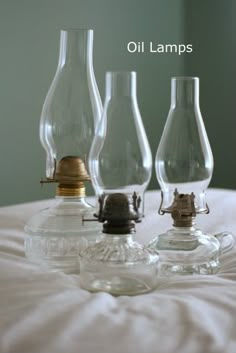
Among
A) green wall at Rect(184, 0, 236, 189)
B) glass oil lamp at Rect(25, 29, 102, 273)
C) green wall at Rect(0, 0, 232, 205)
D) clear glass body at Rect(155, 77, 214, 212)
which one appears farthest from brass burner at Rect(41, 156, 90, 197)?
green wall at Rect(184, 0, 236, 189)

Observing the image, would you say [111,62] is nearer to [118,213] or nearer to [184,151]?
[184,151]

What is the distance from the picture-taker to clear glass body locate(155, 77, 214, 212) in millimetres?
1018

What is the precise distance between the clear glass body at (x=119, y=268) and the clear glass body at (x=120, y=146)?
74mm

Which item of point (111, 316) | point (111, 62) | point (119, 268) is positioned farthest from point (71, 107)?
point (111, 62)

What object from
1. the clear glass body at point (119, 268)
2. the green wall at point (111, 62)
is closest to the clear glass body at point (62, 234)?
the clear glass body at point (119, 268)

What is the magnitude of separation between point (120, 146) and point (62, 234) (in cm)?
21

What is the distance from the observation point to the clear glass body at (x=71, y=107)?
1099mm

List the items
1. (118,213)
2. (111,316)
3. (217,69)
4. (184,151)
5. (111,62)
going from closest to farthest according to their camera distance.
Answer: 1. (111,316)
2. (118,213)
3. (184,151)
4. (111,62)
5. (217,69)

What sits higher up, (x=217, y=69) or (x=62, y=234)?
(x=217, y=69)

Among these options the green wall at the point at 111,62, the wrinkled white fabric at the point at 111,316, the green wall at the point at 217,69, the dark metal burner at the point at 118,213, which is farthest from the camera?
the green wall at the point at 217,69

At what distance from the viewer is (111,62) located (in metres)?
2.85

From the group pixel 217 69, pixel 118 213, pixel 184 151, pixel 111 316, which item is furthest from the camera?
pixel 217 69

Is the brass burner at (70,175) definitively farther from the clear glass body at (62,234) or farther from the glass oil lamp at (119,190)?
the glass oil lamp at (119,190)

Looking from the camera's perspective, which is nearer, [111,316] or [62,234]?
[111,316]
